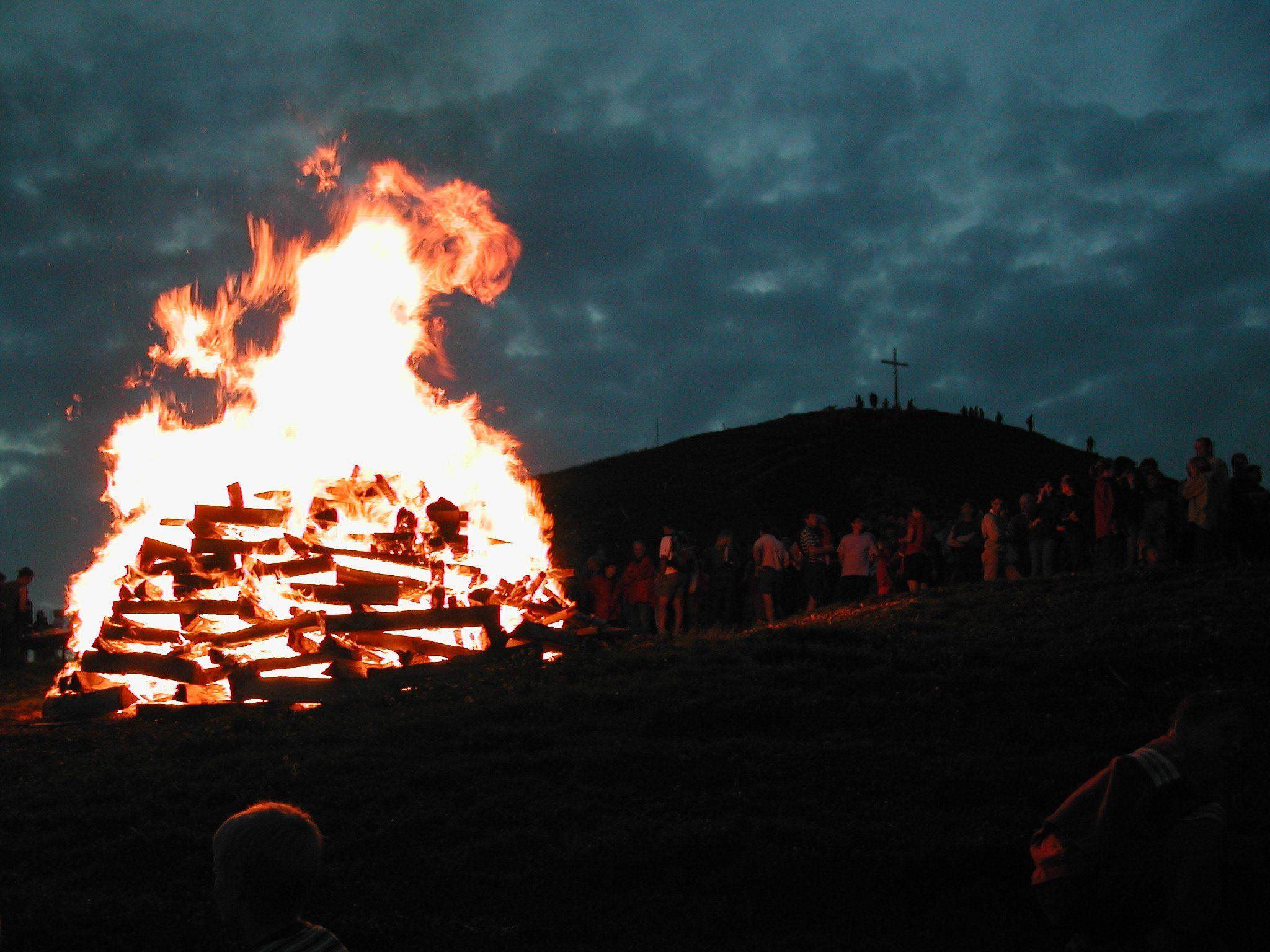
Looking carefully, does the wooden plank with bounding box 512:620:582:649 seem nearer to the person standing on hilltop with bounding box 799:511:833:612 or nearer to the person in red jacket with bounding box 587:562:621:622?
the person in red jacket with bounding box 587:562:621:622

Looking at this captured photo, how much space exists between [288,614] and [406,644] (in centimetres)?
149

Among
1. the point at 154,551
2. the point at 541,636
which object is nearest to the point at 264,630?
the point at 154,551

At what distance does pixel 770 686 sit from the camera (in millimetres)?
10422

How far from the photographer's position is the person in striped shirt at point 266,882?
9.98 feet

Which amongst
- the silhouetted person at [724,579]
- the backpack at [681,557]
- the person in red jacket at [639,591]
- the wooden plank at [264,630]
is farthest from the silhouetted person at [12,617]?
the silhouetted person at [724,579]

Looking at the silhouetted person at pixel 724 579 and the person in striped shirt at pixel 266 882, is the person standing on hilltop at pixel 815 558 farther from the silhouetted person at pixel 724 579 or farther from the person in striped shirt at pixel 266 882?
the person in striped shirt at pixel 266 882

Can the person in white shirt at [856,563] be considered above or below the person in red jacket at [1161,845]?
above

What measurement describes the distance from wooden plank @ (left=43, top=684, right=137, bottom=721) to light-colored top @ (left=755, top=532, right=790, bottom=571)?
9752mm

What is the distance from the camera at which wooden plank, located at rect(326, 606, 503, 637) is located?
1226 centimetres

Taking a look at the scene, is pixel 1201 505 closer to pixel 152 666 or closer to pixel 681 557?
→ pixel 681 557

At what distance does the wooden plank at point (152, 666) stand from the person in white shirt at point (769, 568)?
341 inches

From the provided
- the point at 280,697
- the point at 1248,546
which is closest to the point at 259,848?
the point at 280,697

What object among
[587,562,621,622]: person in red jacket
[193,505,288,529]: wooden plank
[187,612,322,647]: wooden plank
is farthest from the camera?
[587,562,621,622]: person in red jacket

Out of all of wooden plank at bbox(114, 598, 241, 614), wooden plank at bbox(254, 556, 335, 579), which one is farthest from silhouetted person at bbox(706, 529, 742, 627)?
wooden plank at bbox(114, 598, 241, 614)
